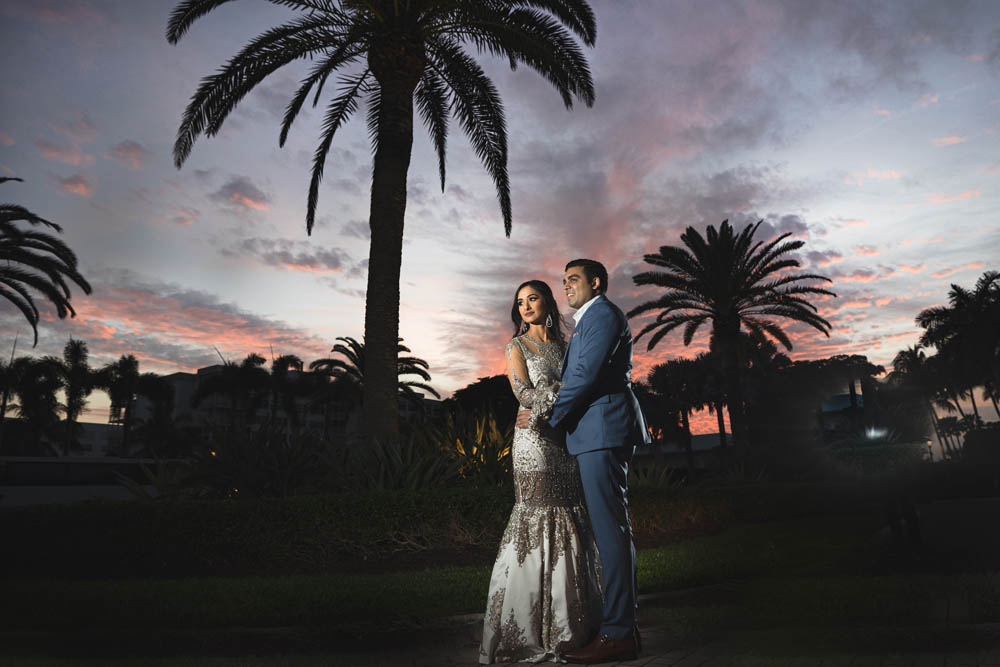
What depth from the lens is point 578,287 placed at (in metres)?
4.40

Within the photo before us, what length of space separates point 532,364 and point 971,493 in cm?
2425

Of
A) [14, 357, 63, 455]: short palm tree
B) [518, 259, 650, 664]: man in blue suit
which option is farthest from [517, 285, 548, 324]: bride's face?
[14, 357, 63, 455]: short palm tree

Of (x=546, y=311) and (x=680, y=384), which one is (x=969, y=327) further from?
(x=546, y=311)

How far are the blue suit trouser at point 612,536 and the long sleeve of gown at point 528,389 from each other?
43 centimetres

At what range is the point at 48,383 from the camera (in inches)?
2584

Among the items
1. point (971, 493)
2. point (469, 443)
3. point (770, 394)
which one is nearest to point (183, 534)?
point (469, 443)

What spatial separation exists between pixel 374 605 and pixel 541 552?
2391 millimetres

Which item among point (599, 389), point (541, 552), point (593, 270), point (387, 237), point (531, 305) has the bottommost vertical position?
point (541, 552)

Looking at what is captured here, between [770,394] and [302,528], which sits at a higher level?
[770,394]

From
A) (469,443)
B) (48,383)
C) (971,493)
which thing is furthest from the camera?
(48,383)

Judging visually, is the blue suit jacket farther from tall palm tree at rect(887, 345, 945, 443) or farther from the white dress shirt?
tall palm tree at rect(887, 345, 945, 443)

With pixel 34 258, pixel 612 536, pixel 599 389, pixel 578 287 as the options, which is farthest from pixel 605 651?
pixel 34 258

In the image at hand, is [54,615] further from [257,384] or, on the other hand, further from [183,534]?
[257,384]

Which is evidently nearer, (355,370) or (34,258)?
(34,258)
